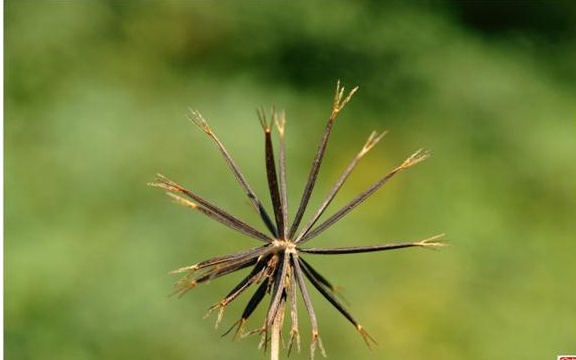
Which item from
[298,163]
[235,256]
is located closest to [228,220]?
[235,256]

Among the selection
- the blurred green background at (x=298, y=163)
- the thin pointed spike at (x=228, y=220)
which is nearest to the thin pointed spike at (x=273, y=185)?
the thin pointed spike at (x=228, y=220)

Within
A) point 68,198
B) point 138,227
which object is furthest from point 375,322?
point 68,198

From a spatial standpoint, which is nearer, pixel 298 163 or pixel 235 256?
pixel 235 256

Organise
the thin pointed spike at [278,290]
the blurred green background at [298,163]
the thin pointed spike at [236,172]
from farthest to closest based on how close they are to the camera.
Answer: the blurred green background at [298,163], the thin pointed spike at [236,172], the thin pointed spike at [278,290]

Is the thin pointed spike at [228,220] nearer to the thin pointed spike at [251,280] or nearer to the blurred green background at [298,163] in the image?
the thin pointed spike at [251,280]

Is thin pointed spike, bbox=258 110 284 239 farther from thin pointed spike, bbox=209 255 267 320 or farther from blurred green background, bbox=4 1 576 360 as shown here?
blurred green background, bbox=4 1 576 360

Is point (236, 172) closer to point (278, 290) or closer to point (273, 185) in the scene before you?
point (273, 185)

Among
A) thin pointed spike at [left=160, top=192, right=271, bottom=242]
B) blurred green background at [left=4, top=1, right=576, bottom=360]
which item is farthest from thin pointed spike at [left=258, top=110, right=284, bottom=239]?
blurred green background at [left=4, top=1, right=576, bottom=360]

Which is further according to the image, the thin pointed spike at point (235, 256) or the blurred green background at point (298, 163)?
the blurred green background at point (298, 163)
